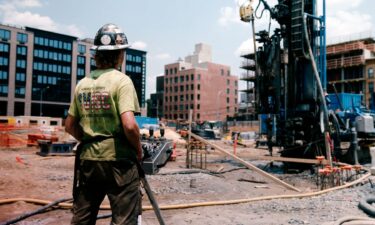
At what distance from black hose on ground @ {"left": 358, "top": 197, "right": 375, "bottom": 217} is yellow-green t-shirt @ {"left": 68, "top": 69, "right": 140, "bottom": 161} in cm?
463

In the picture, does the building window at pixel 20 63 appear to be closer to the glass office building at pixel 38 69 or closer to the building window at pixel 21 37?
the glass office building at pixel 38 69

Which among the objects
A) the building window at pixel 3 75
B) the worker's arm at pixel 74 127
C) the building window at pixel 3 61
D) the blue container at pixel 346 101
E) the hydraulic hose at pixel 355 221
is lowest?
the hydraulic hose at pixel 355 221

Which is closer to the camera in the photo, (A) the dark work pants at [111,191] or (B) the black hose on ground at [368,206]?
(A) the dark work pants at [111,191]

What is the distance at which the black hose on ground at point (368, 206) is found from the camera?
595cm

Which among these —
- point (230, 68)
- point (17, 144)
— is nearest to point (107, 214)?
point (17, 144)

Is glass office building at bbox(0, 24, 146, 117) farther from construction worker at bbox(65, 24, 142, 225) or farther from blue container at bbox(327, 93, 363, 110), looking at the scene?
construction worker at bbox(65, 24, 142, 225)

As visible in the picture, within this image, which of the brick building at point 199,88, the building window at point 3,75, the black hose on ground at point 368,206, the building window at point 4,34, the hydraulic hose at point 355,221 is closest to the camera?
the hydraulic hose at point 355,221

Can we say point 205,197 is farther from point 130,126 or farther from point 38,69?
point 38,69

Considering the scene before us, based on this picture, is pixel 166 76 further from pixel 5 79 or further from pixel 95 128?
pixel 95 128

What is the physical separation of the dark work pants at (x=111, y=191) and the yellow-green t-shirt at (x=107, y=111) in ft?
0.29

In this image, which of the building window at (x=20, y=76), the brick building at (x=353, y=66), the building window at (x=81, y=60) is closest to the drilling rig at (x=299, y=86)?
the brick building at (x=353, y=66)

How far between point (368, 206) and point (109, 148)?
5.05 metres

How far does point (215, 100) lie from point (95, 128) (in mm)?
105218

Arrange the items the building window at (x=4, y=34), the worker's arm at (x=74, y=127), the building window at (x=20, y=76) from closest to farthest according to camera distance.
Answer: the worker's arm at (x=74, y=127)
the building window at (x=4, y=34)
the building window at (x=20, y=76)
